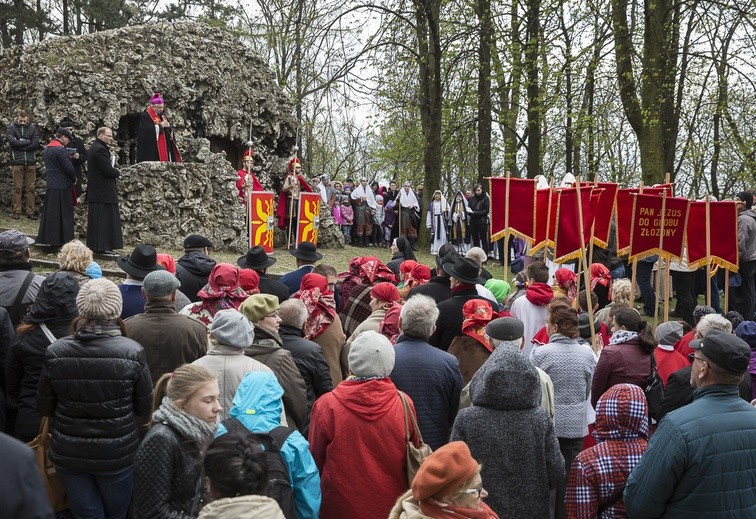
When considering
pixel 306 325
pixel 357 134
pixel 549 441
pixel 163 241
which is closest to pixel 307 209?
pixel 163 241

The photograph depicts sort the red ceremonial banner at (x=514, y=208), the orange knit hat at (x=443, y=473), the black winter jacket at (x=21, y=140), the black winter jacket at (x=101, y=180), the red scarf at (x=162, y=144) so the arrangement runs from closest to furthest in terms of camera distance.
Result: the orange knit hat at (x=443, y=473) → the red ceremonial banner at (x=514, y=208) → the black winter jacket at (x=101, y=180) → the black winter jacket at (x=21, y=140) → the red scarf at (x=162, y=144)

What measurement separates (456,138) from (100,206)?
10.7 meters

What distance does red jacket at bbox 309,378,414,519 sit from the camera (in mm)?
4035

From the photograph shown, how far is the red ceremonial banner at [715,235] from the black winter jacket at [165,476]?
7.69m

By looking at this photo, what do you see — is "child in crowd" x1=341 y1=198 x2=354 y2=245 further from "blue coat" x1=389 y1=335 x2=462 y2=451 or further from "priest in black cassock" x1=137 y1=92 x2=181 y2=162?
"blue coat" x1=389 y1=335 x2=462 y2=451

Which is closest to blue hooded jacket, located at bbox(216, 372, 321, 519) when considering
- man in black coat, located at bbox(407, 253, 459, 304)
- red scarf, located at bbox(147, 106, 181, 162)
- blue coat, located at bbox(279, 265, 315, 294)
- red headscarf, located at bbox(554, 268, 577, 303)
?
man in black coat, located at bbox(407, 253, 459, 304)

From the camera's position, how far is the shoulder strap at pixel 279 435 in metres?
3.53

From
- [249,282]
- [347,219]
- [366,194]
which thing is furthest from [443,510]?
[366,194]

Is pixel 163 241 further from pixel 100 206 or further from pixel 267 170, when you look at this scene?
pixel 267 170

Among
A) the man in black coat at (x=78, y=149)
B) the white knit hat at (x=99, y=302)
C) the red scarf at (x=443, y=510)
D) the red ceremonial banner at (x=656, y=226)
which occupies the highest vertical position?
the man in black coat at (x=78, y=149)

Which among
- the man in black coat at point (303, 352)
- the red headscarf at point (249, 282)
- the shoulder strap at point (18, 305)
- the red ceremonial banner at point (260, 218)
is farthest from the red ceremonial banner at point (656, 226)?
the red ceremonial banner at point (260, 218)

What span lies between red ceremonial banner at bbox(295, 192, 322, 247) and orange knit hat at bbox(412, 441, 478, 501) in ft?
43.8

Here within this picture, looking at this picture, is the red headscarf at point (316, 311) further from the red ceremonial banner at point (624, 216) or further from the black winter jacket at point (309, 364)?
the red ceremonial banner at point (624, 216)

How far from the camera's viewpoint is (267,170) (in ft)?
63.7
